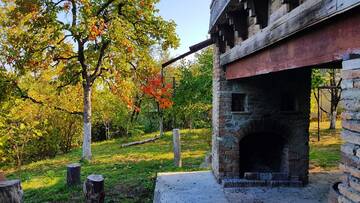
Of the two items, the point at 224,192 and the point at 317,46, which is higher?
the point at 317,46

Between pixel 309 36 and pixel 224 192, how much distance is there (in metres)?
4.98

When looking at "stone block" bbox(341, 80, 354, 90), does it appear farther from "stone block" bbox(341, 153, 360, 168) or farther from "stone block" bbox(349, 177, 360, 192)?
"stone block" bbox(349, 177, 360, 192)

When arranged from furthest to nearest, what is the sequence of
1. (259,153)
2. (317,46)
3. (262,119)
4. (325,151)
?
(325,151)
(259,153)
(262,119)
(317,46)

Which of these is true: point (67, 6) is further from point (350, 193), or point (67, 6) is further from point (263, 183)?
point (350, 193)

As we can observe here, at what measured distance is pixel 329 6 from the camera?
2.40 meters

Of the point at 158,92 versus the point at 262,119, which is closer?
the point at 262,119

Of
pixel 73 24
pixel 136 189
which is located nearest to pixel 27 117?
pixel 73 24

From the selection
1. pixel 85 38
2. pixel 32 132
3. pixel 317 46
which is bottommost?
pixel 32 132

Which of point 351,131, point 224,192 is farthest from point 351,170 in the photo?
point 224,192

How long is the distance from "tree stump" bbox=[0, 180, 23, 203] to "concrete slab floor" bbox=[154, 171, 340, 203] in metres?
2.77

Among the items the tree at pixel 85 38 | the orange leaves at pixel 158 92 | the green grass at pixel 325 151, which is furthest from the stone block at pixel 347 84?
the orange leaves at pixel 158 92

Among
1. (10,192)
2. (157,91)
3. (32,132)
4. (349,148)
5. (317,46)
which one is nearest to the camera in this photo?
(349,148)

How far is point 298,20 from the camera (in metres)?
2.94

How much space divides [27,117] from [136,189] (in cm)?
926
